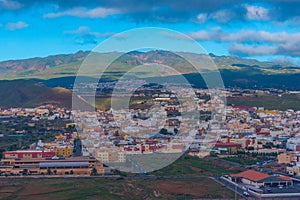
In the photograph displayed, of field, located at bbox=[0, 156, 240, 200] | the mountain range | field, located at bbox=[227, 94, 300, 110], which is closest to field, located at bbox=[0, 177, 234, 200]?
field, located at bbox=[0, 156, 240, 200]

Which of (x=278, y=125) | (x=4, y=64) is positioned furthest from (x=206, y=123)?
(x=4, y=64)

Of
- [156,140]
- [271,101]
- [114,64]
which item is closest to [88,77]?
[114,64]

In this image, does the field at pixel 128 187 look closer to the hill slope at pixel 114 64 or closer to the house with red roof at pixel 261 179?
the house with red roof at pixel 261 179

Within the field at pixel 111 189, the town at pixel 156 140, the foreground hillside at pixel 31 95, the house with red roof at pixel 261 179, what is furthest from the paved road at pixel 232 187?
the foreground hillside at pixel 31 95

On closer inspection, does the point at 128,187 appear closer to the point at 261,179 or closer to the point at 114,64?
the point at 261,179

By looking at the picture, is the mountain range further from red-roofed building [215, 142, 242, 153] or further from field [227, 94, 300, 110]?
red-roofed building [215, 142, 242, 153]

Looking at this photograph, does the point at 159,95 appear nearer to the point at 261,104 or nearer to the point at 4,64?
the point at 261,104
